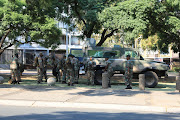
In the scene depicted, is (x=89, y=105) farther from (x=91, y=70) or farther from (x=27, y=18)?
(x=27, y=18)

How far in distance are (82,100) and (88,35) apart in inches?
534

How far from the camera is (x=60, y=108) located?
8484mm

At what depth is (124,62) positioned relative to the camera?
51.8ft

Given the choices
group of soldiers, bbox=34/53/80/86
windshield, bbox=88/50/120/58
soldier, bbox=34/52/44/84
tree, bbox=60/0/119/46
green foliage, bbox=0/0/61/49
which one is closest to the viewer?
group of soldiers, bbox=34/53/80/86

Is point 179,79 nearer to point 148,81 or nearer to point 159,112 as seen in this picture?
point 148,81

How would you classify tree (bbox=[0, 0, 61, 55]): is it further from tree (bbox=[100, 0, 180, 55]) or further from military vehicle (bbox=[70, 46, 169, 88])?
military vehicle (bbox=[70, 46, 169, 88])

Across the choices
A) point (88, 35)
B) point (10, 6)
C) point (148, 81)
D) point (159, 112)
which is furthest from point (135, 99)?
point (10, 6)

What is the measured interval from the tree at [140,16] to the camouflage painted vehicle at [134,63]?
224cm

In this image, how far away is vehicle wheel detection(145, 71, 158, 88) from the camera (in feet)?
49.0

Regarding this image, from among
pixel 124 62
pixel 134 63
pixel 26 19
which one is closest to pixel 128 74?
pixel 134 63

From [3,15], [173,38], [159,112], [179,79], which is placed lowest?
[159,112]

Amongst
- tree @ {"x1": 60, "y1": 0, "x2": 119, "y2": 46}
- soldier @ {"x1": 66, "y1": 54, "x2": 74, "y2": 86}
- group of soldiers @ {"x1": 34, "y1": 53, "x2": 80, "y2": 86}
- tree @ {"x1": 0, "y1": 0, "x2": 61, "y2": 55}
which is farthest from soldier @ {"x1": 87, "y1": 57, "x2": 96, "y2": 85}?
tree @ {"x1": 60, "y1": 0, "x2": 119, "y2": 46}

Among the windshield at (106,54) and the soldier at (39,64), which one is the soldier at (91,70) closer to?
the windshield at (106,54)

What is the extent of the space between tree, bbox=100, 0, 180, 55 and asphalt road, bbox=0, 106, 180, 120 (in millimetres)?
10384
